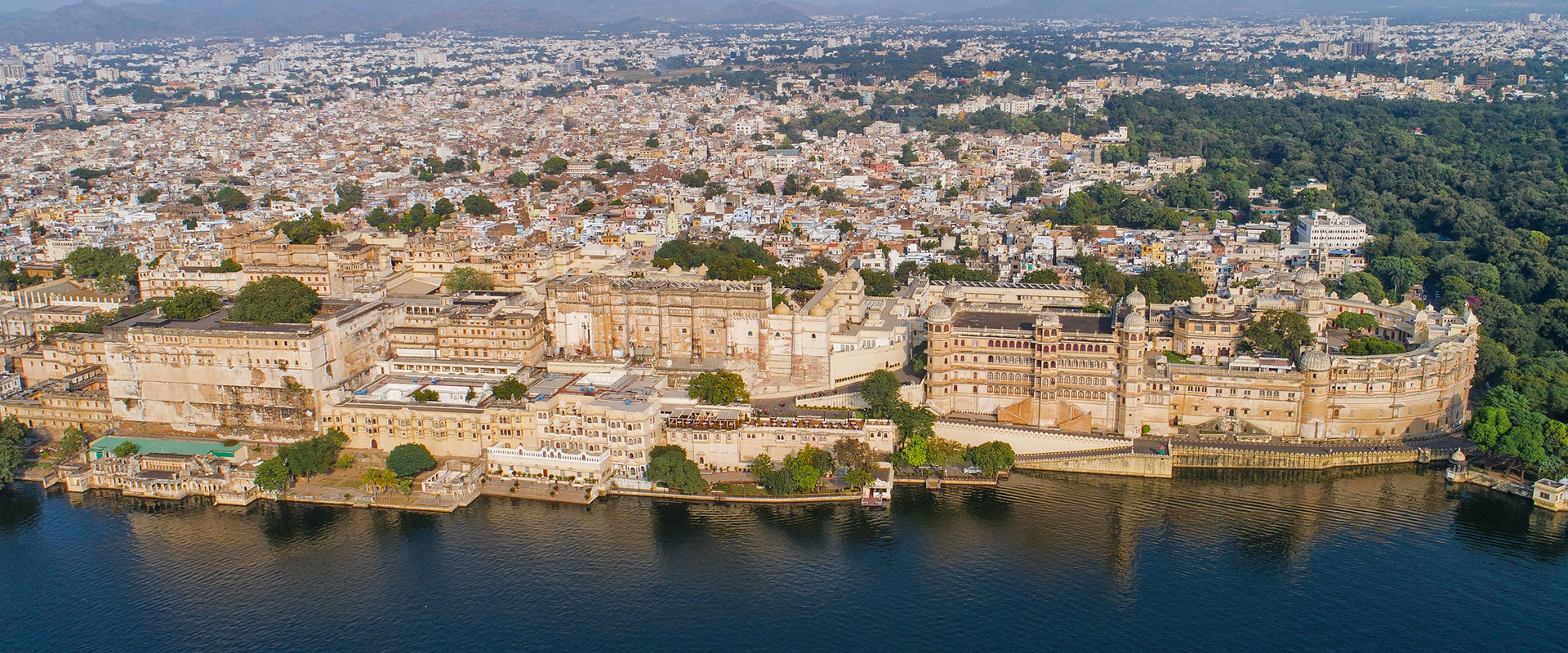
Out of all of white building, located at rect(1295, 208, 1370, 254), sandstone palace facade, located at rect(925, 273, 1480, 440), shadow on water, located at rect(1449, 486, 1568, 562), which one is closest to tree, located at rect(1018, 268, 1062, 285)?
sandstone palace facade, located at rect(925, 273, 1480, 440)

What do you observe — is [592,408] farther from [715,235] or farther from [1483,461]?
[715,235]

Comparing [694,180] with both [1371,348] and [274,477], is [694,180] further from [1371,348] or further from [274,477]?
[1371,348]

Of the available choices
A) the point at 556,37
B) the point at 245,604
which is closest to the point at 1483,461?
the point at 245,604

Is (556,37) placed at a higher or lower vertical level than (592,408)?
higher

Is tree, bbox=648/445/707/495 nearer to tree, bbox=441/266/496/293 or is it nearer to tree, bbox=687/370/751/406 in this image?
tree, bbox=687/370/751/406

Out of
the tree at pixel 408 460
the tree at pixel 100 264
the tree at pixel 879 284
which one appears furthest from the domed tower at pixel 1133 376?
the tree at pixel 100 264

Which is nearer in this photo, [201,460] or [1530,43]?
[201,460]
